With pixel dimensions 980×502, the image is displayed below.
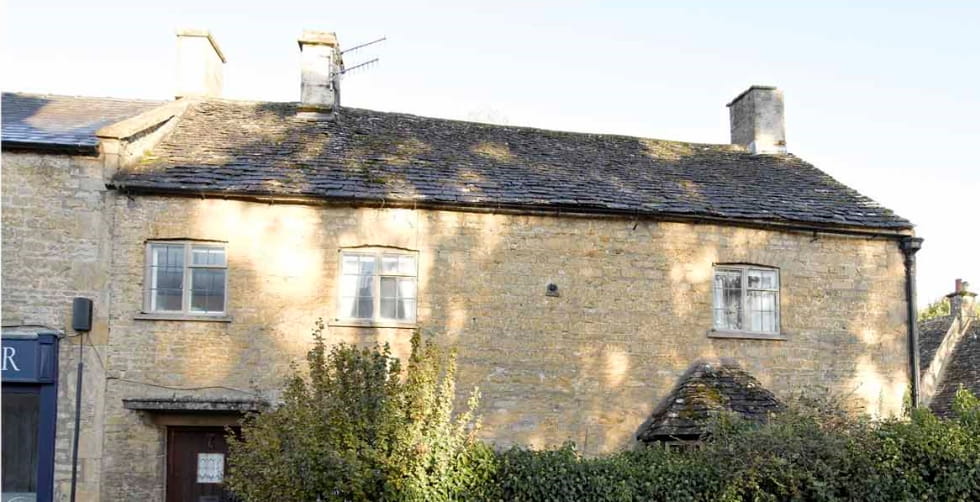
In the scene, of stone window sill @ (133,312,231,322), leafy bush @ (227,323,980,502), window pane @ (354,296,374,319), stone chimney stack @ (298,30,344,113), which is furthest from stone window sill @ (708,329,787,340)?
stone chimney stack @ (298,30,344,113)

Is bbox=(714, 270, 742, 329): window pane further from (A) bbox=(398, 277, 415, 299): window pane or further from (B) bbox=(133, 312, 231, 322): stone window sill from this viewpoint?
(B) bbox=(133, 312, 231, 322): stone window sill

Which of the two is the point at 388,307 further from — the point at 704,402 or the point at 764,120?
the point at 764,120

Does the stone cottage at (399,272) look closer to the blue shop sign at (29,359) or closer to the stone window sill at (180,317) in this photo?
the stone window sill at (180,317)

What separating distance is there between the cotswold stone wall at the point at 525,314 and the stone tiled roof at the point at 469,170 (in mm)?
375

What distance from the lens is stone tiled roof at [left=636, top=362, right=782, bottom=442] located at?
1400 cm

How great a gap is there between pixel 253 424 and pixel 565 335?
5410 mm

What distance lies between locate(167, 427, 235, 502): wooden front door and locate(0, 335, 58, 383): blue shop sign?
199 cm

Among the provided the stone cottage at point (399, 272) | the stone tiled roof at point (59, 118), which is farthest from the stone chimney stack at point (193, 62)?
the stone tiled roof at point (59, 118)

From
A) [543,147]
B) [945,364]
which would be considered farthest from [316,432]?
[945,364]

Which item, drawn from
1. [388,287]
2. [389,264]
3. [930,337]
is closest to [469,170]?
[389,264]

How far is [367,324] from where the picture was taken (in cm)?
1438

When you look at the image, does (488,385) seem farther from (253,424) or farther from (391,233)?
(253,424)

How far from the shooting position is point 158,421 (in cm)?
1352

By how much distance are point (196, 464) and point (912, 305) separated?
13000mm
